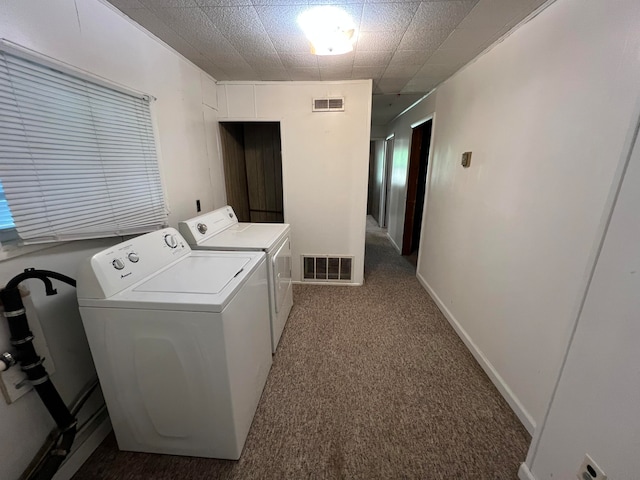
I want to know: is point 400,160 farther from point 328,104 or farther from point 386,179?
point 328,104

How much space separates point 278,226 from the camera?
2.42 meters

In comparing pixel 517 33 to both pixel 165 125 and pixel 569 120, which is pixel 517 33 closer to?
pixel 569 120

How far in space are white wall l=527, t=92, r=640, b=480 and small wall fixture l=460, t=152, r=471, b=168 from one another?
120 centimetres

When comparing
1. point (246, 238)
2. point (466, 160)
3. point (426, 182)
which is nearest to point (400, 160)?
point (426, 182)

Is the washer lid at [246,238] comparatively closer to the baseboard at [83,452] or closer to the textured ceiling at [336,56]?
the baseboard at [83,452]

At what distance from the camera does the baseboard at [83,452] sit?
1.20 metres

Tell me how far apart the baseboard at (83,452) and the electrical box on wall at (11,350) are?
46 cm

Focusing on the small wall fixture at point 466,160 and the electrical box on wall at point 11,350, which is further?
the small wall fixture at point 466,160

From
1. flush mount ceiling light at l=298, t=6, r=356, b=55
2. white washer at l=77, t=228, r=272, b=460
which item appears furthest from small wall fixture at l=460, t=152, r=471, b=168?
white washer at l=77, t=228, r=272, b=460

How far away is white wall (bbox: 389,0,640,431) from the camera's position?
1051mm

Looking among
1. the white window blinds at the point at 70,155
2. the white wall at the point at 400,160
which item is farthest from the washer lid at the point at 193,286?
the white wall at the point at 400,160

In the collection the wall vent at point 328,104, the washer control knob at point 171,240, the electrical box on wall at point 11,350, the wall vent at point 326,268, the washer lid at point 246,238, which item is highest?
the wall vent at point 328,104

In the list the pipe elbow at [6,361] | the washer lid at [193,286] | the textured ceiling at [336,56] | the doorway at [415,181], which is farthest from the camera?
the doorway at [415,181]

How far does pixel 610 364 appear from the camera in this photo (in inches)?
32.6
